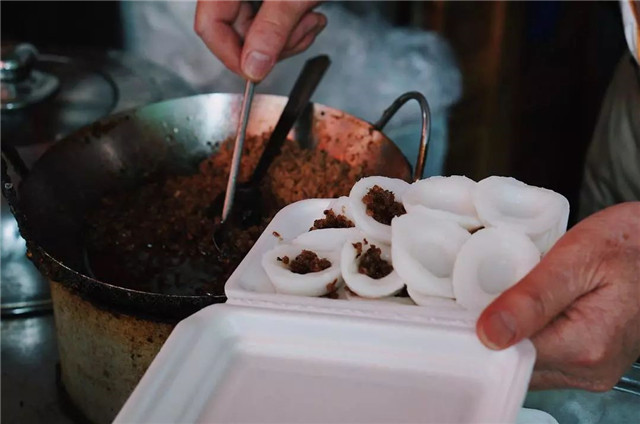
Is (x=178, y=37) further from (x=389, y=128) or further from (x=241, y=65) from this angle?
(x=241, y=65)

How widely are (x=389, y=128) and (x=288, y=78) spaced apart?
36 centimetres

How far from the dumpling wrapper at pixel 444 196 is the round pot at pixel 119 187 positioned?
1.08ft

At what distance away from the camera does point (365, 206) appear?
3.07 ft

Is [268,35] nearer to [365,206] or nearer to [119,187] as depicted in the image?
[119,187]

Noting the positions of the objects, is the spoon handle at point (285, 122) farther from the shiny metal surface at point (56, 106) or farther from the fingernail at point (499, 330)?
the fingernail at point (499, 330)

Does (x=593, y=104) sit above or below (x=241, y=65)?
below

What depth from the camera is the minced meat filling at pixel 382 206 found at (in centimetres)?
93

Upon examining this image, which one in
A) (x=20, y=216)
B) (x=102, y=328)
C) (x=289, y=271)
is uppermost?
(x=289, y=271)

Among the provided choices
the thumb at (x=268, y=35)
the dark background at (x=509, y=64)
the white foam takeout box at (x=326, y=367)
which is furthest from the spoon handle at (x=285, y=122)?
the dark background at (x=509, y=64)

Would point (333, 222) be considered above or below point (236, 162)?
above

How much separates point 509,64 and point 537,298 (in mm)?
2080

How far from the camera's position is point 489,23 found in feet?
9.03

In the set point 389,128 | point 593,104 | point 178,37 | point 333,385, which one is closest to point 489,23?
point 593,104

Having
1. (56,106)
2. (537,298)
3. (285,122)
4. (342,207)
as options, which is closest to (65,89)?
(56,106)
